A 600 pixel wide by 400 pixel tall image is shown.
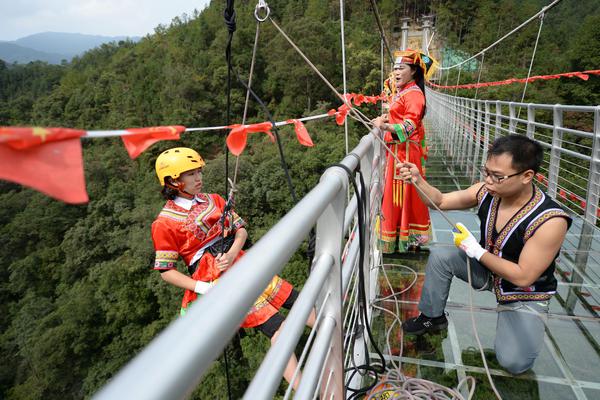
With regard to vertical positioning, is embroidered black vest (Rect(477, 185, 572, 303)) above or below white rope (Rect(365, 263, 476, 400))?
above

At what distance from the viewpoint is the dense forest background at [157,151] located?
21.6 meters

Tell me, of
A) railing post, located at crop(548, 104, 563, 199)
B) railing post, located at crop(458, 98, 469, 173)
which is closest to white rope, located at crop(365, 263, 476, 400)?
railing post, located at crop(548, 104, 563, 199)

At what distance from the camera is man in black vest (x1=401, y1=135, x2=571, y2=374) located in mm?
1611

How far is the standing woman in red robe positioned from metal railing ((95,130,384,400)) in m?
1.60

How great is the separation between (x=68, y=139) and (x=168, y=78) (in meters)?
47.2

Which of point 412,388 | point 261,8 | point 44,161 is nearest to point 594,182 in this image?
point 412,388

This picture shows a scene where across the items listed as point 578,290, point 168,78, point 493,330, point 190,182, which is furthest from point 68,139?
point 168,78

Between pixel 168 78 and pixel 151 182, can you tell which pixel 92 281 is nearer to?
pixel 151 182

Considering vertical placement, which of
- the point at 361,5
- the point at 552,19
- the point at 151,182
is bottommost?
the point at 151,182

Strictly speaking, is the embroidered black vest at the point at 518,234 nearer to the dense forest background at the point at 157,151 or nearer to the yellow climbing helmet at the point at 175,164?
the yellow climbing helmet at the point at 175,164

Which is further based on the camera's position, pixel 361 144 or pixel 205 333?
pixel 361 144

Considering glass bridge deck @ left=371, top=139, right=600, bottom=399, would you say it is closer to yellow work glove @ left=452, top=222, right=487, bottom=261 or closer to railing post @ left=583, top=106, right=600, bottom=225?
railing post @ left=583, top=106, right=600, bottom=225

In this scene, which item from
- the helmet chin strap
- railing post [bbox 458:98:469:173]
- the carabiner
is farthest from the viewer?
railing post [bbox 458:98:469:173]

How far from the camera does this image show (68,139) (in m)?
0.61
